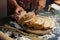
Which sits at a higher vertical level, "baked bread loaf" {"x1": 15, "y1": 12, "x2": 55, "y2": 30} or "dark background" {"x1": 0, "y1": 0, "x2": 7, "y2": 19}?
"dark background" {"x1": 0, "y1": 0, "x2": 7, "y2": 19}

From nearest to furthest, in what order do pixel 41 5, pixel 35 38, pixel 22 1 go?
pixel 35 38 → pixel 22 1 → pixel 41 5

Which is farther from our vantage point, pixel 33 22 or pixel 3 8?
pixel 3 8

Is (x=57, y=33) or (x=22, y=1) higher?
(x=22, y=1)

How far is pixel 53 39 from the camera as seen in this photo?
80cm

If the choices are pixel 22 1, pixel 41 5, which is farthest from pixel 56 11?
pixel 22 1

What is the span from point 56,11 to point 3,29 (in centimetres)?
49

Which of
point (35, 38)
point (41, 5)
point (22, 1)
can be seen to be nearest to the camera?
point (35, 38)

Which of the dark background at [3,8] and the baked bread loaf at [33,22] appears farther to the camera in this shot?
the dark background at [3,8]

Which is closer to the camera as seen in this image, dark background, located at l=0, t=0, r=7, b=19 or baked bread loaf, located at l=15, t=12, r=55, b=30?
baked bread loaf, located at l=15, t=12, r=55, b=30

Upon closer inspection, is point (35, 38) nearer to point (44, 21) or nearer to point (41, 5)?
point (44, 21)

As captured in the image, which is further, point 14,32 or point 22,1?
point 22,1

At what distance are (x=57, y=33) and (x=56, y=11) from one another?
0.32m

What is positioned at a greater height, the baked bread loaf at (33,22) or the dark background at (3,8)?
the dark background at (3,8)

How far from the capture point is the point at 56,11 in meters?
1.16
